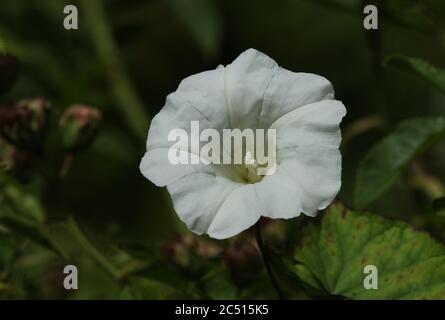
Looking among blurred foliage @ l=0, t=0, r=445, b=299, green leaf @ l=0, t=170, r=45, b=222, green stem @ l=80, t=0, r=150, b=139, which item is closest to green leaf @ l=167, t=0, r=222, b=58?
blurred foliage @ l=0, t=0, r=445, b=299

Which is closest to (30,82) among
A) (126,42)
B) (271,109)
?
(126,42)

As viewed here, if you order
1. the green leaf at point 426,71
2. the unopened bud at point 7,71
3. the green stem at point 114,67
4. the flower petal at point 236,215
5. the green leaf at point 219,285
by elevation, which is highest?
the green stem at point 114,67

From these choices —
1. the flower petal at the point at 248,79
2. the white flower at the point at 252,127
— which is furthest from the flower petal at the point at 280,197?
the flower petal at the point at 248,79

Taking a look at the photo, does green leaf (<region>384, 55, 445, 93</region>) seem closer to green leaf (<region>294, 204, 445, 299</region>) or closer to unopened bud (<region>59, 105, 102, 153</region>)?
green leaf (<region>294, 204, 445, 299</region>)

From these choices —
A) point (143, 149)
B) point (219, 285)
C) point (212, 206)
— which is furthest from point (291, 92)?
point (143, 149)

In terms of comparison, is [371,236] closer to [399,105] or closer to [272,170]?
[272,170]

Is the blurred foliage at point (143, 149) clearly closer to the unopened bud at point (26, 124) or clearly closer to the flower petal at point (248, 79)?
the unopened bud at point (26, 124)

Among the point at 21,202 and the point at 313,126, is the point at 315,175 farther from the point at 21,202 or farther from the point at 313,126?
the point at 21,202
